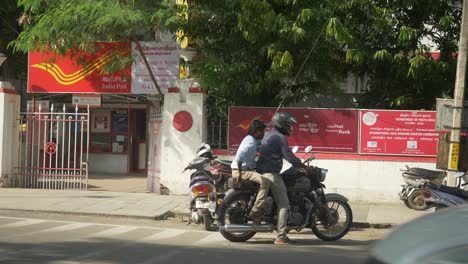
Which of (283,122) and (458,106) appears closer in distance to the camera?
(283,122)

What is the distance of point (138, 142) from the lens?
21.0 meters

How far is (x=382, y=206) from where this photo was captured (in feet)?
44.6

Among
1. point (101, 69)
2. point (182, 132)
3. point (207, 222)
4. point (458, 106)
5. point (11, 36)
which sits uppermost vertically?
point (11, 36)

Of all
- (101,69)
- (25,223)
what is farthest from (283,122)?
(101,69)

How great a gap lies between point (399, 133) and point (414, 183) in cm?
157

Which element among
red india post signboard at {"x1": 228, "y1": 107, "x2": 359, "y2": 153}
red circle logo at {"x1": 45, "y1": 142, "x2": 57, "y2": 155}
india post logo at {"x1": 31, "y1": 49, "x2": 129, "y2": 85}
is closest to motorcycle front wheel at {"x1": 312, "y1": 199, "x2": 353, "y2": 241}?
red india post signboard at {"x1": 228, "y1": 107, "x2": 359, "y2": 153}

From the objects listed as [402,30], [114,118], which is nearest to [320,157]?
[402,30]

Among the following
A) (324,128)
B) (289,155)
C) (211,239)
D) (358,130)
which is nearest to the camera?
(289,155)

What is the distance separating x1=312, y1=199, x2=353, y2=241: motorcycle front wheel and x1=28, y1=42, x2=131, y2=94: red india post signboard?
30.0 feet

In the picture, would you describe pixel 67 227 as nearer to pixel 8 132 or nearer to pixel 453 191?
pixel 8 132

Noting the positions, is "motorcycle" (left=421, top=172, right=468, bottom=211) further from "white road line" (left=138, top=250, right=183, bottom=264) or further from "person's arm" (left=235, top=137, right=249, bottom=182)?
"white road line" (left=138, top=250, right=183, bottom=264)

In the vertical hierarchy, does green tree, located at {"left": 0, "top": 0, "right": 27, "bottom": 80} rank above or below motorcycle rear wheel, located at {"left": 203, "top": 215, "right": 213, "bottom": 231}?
above

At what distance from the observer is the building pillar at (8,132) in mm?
15378

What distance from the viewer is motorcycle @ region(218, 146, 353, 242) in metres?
9.13
